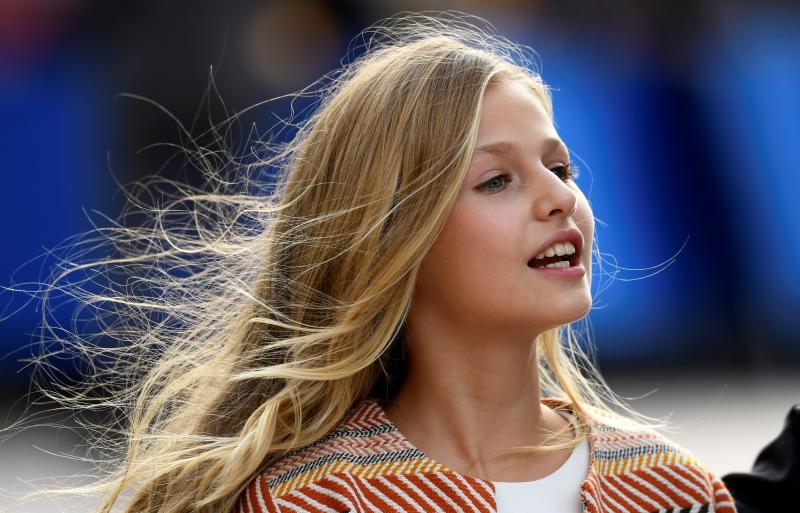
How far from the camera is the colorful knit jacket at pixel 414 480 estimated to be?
2.25 m

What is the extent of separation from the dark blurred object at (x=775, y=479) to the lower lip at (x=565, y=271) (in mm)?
656

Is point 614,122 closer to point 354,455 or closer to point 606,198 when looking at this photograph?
point 606,198

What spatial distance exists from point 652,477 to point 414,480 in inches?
20.8

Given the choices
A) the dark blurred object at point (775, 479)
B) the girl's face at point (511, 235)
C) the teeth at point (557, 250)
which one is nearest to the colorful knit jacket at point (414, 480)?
the dark blurred object at point (775, 479)

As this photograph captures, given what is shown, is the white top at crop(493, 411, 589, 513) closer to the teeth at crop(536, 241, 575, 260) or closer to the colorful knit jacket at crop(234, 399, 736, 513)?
→ the colorful knit jacket at crop(234, 399, 736, 513)

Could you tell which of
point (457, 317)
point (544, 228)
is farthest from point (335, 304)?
point (544, 228)

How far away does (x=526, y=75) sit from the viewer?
2643 mm

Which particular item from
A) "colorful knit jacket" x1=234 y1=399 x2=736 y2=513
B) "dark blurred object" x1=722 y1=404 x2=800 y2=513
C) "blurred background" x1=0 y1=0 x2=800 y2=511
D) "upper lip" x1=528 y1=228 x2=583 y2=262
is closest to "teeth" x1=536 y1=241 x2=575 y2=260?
"upper lip" x1=528 y1=228 x2=583 y2=262

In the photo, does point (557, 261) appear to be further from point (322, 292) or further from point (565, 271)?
point (322, 292)

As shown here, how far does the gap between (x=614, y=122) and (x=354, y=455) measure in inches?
229

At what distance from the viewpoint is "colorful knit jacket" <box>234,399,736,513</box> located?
7.39 feet

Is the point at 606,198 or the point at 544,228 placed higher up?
the point at 544,228

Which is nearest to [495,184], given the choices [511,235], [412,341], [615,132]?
[511,235]

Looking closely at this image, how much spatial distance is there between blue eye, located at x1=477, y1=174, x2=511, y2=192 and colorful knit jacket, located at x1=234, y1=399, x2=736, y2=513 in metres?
0.54
